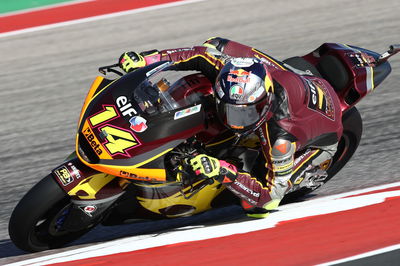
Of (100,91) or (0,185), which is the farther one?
(0,185)

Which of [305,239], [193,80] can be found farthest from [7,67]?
[305,239]

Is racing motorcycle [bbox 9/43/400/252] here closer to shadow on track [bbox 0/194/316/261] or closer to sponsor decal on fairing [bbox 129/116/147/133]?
sponsor decal on fairing [bbox 129/116/147/133]

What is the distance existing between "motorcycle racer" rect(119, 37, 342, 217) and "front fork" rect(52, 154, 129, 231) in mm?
653

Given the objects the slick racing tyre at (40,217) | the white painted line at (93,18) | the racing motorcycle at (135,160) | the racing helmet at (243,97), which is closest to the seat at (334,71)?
the racing motorcycle at (135,160)

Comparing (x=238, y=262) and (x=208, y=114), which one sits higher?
(x=208, y=114)

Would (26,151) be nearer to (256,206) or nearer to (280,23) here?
(256,206)

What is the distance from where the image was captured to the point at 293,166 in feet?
17.4

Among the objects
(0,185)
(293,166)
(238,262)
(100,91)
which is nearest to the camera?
(238,262)

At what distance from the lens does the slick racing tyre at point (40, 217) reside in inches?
181

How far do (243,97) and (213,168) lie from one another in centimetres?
50

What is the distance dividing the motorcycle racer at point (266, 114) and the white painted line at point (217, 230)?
21cm

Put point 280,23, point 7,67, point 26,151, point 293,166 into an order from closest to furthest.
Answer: point 293,166, point 26,151, point 7,67, point 280,23

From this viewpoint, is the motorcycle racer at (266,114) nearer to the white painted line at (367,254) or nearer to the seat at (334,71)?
the seat at (334,71)

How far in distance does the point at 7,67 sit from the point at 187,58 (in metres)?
4.56
